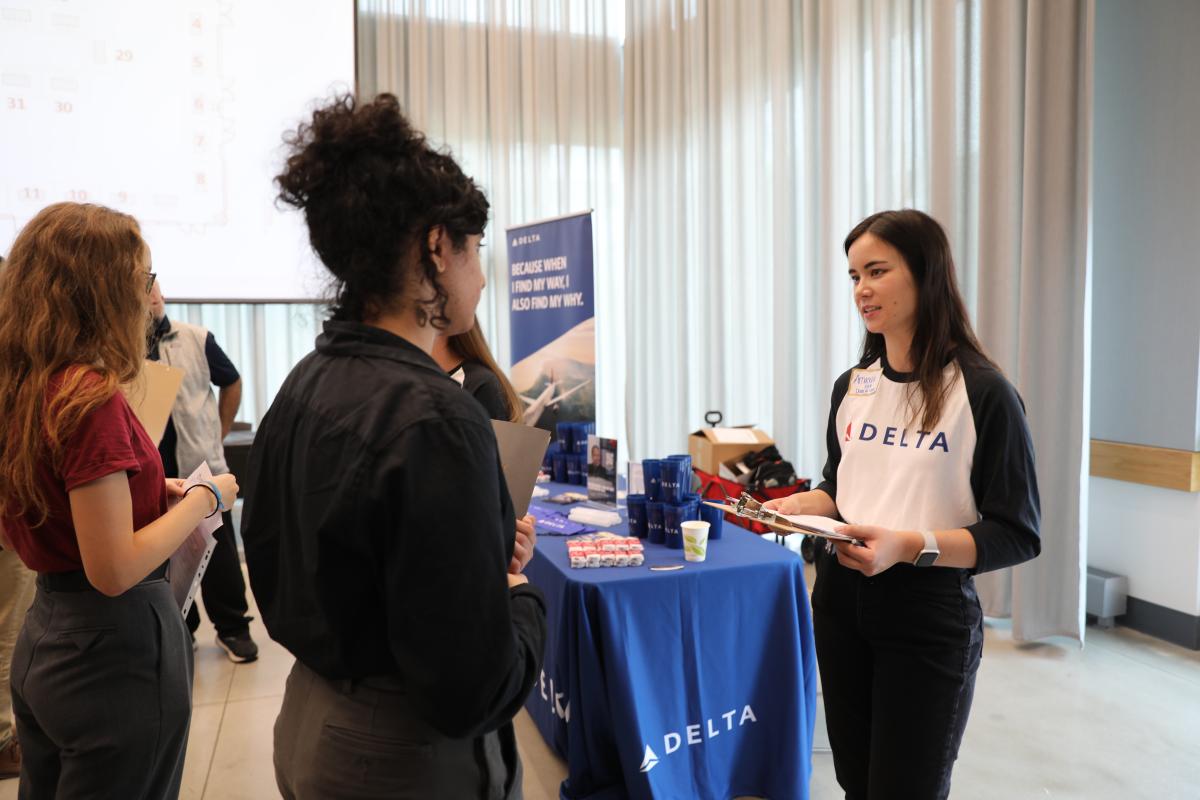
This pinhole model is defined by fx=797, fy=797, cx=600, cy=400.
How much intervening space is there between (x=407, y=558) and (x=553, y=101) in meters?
5.69

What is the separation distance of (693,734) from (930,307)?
124 cm

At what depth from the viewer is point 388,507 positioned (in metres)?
0.77

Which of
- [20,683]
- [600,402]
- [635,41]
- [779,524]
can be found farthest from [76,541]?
[635,41]

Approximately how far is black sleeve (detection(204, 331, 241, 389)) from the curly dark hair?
262 centimetres

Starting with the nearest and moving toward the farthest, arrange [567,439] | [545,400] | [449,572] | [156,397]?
[449,572], [156,397], [567,439], [545,400]

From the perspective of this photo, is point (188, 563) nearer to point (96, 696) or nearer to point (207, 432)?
point (96, 696)

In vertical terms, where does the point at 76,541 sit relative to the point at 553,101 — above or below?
below

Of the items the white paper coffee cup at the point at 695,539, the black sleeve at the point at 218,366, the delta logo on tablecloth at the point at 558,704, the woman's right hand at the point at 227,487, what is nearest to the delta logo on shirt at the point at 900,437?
the white paper coffee cup at the point at 695,539

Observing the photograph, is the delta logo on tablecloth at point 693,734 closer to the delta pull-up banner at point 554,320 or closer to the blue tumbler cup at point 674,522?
the blue tumbler cup at point 674,522

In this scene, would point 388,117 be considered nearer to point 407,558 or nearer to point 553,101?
point 407,558

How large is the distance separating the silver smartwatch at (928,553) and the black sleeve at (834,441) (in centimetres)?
33

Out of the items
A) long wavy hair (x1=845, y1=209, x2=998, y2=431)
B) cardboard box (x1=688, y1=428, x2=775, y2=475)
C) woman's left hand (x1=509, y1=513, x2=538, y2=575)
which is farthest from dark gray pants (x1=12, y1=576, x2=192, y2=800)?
cardboard box (x1=688, y1=428, x2=775, y2=475)

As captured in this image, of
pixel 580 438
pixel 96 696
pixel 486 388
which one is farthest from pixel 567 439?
A: pixel 96 696

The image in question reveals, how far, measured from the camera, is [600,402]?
6223 mm
